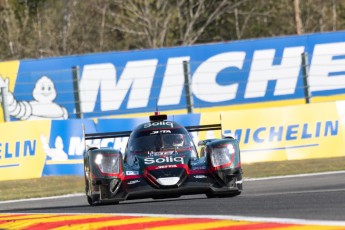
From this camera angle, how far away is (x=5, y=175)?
21.6 metres

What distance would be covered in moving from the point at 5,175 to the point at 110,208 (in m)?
8.83

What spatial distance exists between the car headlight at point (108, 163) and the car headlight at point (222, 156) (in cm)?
125

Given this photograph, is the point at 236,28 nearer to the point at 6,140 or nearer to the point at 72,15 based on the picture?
the point at 72,15

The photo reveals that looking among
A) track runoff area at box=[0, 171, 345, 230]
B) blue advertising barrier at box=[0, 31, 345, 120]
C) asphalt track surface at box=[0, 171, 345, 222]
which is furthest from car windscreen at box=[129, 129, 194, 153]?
blue advertising barrier at box=[0, 31, 345, 120]

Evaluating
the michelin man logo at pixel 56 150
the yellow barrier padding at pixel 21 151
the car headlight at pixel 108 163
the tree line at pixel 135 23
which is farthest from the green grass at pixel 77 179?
the tree line at pixel 135 23

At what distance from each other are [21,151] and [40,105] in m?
3.94

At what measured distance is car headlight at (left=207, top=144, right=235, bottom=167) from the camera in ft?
45.2

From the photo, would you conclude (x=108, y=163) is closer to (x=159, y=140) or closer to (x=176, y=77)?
(x=159, y=140)

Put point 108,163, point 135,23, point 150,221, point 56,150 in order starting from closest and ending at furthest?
point 150,221, point 108,163, point 56,150, point 135,23

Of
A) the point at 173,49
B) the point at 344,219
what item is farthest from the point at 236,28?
the point at 344,219

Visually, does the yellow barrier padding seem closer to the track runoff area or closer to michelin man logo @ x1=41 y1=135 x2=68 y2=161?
michelin man logo @ x1=41 y1=135 x2=68 y2=161

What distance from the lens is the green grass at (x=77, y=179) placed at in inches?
786

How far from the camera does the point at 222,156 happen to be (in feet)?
45.4

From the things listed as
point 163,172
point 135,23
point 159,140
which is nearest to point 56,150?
point 159,140
